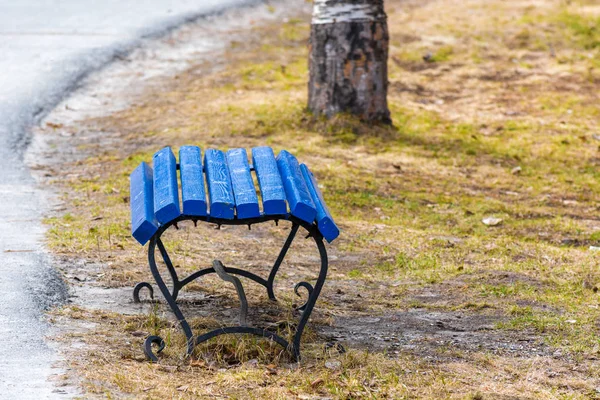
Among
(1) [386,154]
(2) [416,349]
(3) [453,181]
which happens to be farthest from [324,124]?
(2) [416,349]

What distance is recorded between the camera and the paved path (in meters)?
3.70

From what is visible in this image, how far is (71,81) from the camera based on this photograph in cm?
994

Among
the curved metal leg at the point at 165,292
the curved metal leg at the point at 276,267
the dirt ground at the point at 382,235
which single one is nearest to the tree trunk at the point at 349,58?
the dirt ground at the point at 382,235

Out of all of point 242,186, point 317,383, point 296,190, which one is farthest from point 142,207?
point 317,383

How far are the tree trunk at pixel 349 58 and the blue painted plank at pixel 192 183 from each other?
401 centimetres

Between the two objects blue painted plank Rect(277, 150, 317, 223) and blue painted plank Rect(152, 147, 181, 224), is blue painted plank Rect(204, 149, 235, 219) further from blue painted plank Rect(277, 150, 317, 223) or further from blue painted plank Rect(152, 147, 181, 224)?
blue painted plank Rect(277, 150, 317, 223)

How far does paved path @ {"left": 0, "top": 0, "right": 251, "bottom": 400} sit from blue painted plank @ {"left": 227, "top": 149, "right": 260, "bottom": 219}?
102 cm

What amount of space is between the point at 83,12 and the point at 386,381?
35.3 feet

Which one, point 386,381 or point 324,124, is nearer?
point 386,381

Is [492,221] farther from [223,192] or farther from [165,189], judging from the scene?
[165,189]

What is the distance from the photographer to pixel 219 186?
3967mm

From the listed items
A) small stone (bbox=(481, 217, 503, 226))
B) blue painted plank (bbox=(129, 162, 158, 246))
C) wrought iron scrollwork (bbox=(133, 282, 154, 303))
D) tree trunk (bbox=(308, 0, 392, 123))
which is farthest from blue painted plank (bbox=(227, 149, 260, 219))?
tree trunk (bbox=(308, 0, 392, 123))

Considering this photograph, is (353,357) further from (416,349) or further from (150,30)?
(150,30)

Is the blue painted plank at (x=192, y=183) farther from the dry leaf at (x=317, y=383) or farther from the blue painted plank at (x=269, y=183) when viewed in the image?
the dry leaf at (x=317, y=383)
